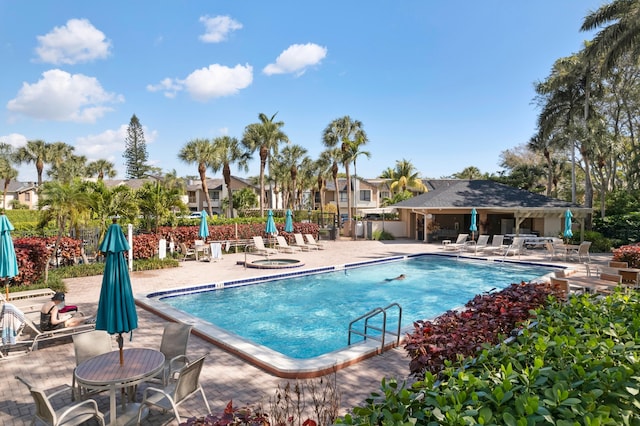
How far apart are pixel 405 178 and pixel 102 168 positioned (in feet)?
147

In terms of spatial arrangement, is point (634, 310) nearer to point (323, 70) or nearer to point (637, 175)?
point (323, 70)

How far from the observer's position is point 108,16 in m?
15.9

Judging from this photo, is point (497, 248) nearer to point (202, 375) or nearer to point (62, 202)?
point (202, 375)

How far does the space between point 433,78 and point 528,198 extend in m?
11.1

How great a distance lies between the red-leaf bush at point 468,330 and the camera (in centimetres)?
408

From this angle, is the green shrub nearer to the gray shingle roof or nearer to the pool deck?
the pool deck

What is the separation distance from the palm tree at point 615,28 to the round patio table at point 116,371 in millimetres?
28046

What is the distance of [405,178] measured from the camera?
4328 centimetres

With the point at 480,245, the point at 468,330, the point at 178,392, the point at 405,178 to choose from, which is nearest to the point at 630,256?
the point at 480,245

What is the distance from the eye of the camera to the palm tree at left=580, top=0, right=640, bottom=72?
21.8m

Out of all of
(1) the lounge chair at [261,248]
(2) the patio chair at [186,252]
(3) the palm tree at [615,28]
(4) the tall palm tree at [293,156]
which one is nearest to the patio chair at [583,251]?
(3) the palm tree at [615,28]

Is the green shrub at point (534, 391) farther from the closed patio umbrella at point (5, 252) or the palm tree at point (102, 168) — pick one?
the palm tree at point (102, 168)

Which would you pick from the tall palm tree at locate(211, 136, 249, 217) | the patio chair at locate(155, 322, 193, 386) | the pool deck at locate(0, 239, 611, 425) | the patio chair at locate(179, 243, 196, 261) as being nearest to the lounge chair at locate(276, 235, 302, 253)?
the patio chair at locate(179, 243, 196, 261)

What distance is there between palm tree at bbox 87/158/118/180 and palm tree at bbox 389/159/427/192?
4258cm
